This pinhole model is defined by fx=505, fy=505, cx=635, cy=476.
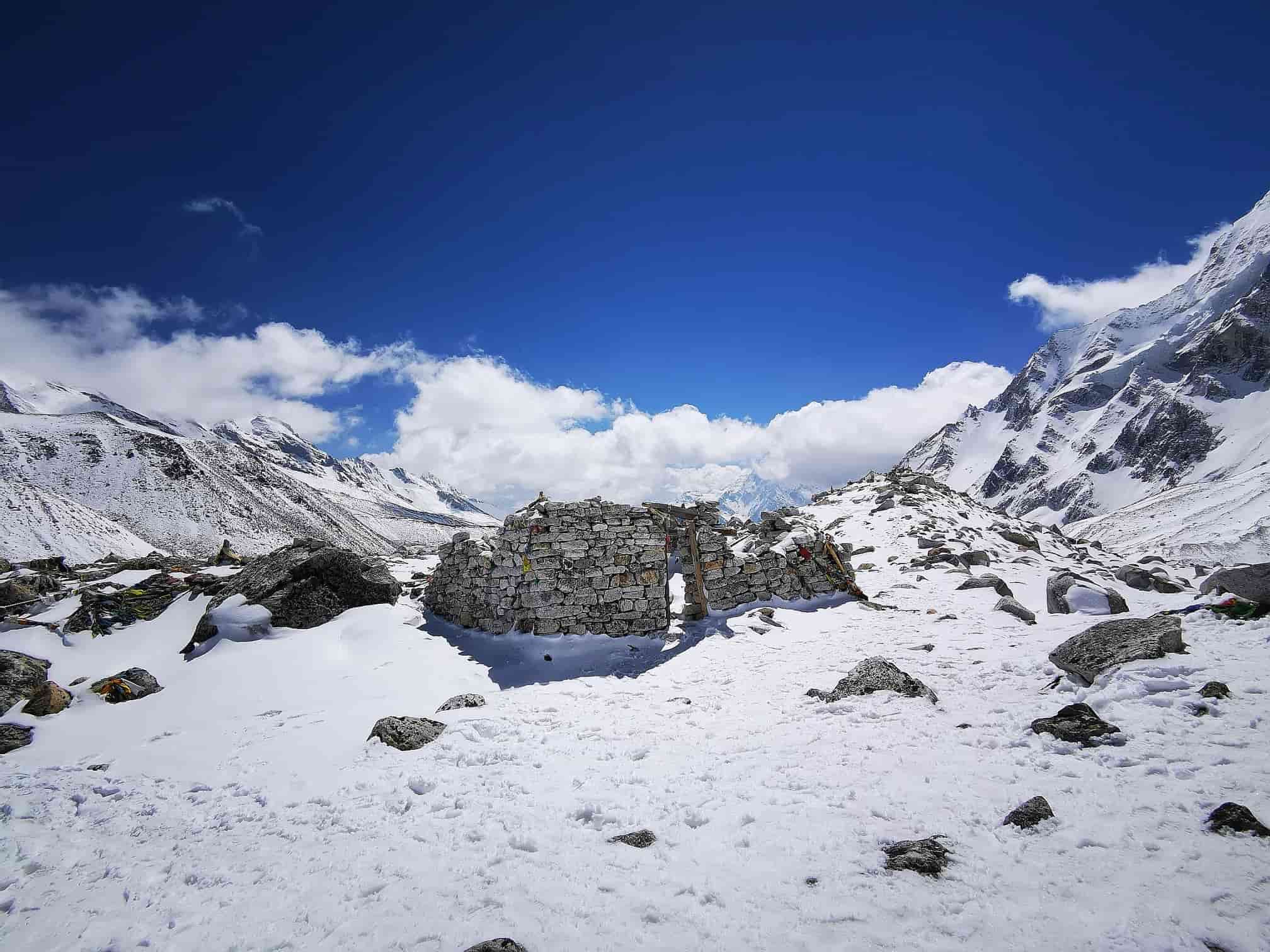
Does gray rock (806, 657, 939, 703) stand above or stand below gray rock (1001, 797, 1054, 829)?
above

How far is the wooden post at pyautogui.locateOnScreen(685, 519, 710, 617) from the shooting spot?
14.5 m

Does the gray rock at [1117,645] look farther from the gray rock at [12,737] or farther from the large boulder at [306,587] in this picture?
the gray rock at [12,737]

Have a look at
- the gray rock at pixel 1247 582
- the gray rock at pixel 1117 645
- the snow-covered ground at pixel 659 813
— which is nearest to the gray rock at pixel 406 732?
the snow-covered ground at pixel 659 813

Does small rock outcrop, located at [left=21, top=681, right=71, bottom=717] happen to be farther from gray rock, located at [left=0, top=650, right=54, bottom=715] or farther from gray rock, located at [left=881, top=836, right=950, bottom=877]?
gray rock, located at [left=881, top=836, right=950, bottom=877]

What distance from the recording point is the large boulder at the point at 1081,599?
11492mm

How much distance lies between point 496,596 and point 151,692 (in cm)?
702

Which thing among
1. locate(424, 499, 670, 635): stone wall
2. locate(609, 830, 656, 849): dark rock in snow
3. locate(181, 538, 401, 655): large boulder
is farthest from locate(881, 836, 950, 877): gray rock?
locate(181, 538, 401, 655): large boulder

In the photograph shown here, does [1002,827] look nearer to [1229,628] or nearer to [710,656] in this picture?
[1229,628]

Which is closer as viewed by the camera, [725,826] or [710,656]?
[725,826]

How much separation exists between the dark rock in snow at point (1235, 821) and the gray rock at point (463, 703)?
367 inches

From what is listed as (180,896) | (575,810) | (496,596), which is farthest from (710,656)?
(180,896)

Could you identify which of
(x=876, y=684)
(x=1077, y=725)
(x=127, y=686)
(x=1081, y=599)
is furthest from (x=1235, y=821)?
(x=127, y=686)

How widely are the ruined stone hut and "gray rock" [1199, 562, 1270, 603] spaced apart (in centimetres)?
955

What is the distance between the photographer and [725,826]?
535cm
